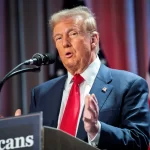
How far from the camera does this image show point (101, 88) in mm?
1950

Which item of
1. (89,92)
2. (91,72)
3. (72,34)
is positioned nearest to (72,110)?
(89,92)

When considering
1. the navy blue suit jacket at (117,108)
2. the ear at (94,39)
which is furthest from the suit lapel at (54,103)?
the ear at (94,39)

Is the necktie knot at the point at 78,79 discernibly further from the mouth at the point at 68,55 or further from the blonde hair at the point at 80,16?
the blonde hair at the point at 80,16

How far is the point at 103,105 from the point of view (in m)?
1.88

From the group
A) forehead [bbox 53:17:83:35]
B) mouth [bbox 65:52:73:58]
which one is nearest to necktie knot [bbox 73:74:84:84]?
mouth [bbox 65:52:73:58]

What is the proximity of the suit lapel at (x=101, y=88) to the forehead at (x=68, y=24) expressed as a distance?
0.78 feet

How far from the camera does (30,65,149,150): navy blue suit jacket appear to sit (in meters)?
1.69

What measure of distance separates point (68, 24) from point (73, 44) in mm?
103

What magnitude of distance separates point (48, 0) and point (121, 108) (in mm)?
1513

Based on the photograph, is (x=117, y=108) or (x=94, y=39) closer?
(x=117, y=108)

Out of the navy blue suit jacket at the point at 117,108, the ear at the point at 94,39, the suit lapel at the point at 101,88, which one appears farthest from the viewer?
the ear at the point at 94,39

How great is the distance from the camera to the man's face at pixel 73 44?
2.00 m

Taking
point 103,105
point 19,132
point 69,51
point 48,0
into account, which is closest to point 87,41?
point 69,51

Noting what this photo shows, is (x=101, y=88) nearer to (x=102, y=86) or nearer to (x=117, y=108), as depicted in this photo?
(x=102, y=86)
